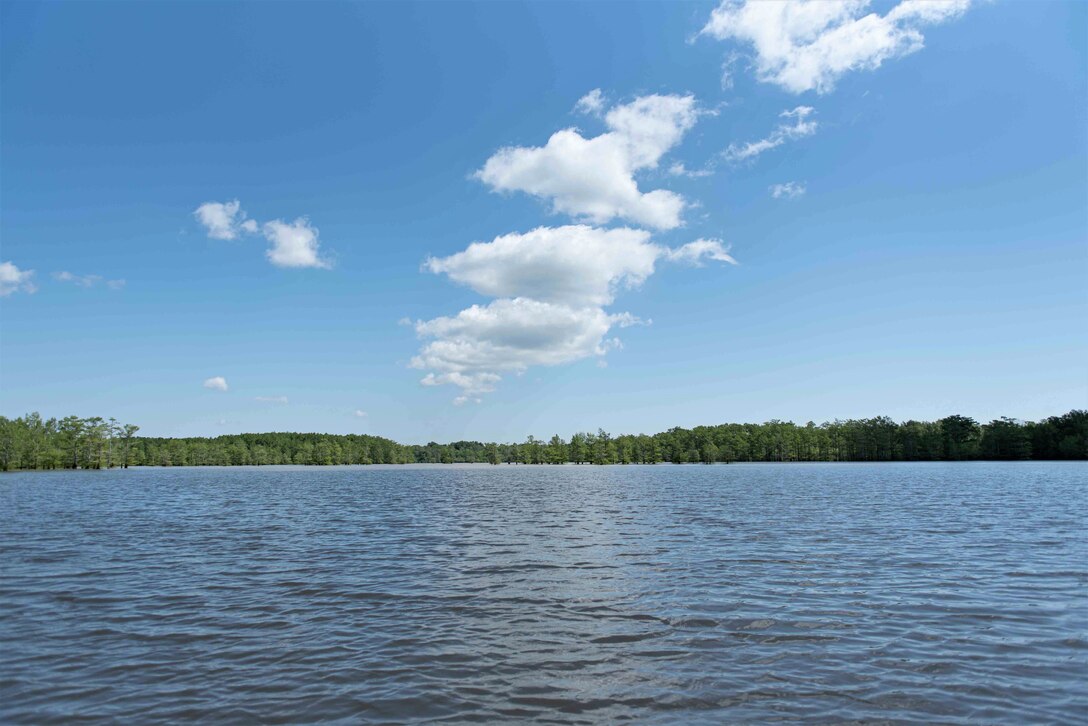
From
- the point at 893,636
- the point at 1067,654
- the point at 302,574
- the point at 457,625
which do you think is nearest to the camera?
the point at 1067,654

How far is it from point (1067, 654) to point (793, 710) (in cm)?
834

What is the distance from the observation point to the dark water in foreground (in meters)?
11.6

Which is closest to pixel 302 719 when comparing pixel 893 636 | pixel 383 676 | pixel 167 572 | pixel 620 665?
pixel 383 676

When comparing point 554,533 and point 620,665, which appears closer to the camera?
point 620,665

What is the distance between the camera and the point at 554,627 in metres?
16.5

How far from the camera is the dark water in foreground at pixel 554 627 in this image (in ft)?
38.0

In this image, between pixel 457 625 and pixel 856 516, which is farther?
pixel 856 516

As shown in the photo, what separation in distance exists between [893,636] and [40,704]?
19396 mm

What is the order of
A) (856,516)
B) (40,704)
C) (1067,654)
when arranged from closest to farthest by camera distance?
(40,704) < (1067,654) < (856,516)

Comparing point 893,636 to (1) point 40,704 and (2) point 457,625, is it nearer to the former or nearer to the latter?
(2) point 457,625

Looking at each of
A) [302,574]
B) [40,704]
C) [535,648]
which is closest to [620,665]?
[535,648]

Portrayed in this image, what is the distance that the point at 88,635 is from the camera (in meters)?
16.3

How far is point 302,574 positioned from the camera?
24594mm

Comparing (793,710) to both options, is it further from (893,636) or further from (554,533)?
(554,533)
